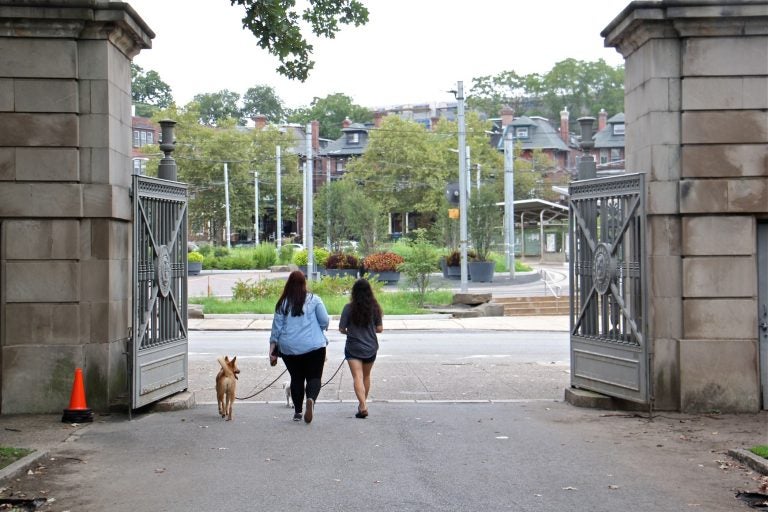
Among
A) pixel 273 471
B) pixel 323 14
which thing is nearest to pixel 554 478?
pixel 273 471

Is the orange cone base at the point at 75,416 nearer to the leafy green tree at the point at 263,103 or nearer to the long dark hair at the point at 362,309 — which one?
the long dark hair at the point at 362,309

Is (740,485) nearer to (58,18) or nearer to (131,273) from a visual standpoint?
(131,273)

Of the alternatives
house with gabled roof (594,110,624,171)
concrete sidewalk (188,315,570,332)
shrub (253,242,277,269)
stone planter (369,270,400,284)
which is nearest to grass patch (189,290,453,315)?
concrete sidewalk (188,315,570,332)

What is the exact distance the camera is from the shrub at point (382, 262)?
4209 centimetres

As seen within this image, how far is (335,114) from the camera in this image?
129 metres

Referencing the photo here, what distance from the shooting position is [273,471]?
856 centimetres

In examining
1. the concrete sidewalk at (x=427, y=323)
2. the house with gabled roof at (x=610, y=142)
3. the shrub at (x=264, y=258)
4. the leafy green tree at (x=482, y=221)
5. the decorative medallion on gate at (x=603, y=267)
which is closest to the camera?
the decorative medallion on gate at (x=603, y=267)

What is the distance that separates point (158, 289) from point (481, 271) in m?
30.7

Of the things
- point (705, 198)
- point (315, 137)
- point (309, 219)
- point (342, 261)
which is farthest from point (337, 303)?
point (315, 137)

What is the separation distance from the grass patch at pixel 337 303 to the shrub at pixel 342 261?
9898mm

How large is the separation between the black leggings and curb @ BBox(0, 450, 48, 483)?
2.94 metres

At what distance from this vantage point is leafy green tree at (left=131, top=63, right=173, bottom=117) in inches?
4641

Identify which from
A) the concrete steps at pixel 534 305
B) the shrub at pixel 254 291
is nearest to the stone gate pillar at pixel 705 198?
the concrete steps at pixel 534 305

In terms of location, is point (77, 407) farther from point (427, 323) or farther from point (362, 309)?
point (427, 323)
